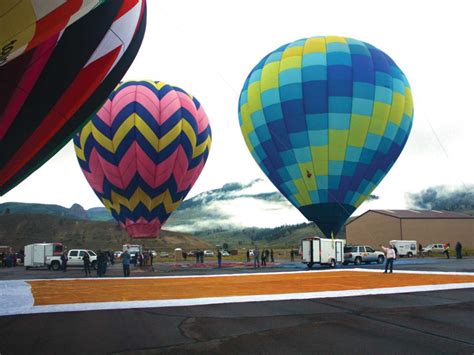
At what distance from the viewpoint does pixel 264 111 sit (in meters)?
29.7

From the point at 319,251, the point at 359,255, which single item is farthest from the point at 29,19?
the point at 359,255

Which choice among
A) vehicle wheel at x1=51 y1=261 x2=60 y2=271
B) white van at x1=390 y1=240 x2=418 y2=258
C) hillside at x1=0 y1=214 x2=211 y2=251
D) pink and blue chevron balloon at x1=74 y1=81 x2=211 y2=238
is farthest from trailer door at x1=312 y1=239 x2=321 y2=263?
hillside at x1=0 y1=214 x2=211 y2=251

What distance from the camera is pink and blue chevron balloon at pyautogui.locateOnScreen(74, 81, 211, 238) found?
3231 cm

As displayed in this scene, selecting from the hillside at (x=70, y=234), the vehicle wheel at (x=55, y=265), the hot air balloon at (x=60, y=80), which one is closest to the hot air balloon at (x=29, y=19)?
the hot air balloon at (x=60, y=80)

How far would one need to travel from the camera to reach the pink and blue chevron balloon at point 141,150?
32312 millimetres

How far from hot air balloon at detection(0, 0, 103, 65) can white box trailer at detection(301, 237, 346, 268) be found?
24714 mm

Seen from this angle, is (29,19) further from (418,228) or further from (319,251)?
(418,228)

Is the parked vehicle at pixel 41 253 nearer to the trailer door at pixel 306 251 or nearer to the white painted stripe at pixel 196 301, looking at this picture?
the trailer door at pixel 306 251

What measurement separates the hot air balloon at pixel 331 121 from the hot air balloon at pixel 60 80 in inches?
664

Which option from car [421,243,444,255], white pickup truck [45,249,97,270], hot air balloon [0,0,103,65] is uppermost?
hot air balloon [0,0,103,65]

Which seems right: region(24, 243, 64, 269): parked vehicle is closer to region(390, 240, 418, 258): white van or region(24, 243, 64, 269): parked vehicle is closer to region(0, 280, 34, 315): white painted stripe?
region(0, 280, 34, 315): white painted stripe

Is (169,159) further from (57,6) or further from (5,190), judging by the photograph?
(57,6)

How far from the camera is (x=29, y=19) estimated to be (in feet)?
19.0

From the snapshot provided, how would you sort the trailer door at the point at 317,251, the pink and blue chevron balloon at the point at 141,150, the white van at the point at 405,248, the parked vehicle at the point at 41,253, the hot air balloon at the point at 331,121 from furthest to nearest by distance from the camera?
the white van at the point at 405,248, the parked vehicle at the point at 41,253, the pink and blue chevron balloon at the point at 141,150, the trailer door at the point at 317,251, the hot air balloon at the point at 331,121
